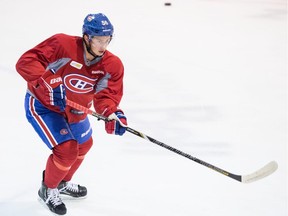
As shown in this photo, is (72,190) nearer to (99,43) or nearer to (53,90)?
(53,90)

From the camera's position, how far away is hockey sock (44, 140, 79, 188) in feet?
9.55

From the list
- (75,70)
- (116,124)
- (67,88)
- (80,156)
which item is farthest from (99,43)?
(80,156)

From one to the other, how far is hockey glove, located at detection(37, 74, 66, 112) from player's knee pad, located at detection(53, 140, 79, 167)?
18 cm

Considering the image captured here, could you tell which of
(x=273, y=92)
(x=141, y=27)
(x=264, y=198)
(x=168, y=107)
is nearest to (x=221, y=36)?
(x=141, y=27)

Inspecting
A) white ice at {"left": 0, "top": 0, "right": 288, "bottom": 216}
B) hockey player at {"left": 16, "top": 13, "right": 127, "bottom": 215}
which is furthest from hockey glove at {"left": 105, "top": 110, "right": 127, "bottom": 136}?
white ice at {"left": 0, "top": 0, "right": 288, "bottom": 216}

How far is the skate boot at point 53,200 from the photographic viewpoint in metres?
Result: 3.08

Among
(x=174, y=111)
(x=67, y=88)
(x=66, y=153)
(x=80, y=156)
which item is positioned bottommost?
(x=174, y=111)

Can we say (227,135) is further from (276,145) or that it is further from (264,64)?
(264,64)

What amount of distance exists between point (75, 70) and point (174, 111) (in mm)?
1664

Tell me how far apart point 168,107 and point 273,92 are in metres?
0.99

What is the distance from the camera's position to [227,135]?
162 inches

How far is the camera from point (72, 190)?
10.6 ft

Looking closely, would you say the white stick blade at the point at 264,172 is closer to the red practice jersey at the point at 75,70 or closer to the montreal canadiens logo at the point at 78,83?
the red practice jersey at the point at 75,70

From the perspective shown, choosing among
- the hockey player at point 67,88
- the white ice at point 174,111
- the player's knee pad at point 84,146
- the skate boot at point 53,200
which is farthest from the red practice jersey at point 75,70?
the white ice at point 174,111
